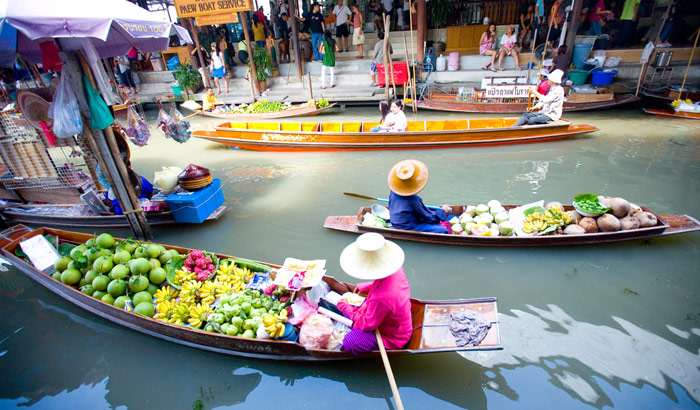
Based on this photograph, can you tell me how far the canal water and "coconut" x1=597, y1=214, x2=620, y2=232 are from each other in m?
0.33

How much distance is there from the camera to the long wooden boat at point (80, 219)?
6195 mm

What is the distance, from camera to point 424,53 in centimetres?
1393

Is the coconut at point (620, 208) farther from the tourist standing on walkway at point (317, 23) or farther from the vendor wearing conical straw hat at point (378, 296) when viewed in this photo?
the tourist standing on walkway at point (317, 23)

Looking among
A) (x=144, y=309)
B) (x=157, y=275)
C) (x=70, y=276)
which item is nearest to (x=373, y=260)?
(x=144, y=309)

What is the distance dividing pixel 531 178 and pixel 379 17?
12.8 metres

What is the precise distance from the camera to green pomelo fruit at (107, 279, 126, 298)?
3.93 meters

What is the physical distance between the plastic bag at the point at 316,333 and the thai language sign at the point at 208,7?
13.0 meters

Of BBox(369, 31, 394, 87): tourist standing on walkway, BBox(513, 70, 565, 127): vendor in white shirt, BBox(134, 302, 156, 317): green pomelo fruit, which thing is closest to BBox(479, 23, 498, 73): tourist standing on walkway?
BBox(369, 31, 394, 87): tourist standing on walkway

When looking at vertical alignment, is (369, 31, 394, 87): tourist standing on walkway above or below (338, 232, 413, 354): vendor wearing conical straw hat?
above

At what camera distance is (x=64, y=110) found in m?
4.50

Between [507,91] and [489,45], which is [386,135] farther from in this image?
[489,45]

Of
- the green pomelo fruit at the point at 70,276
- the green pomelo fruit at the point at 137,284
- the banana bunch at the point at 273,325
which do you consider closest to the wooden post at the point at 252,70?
the green pomelo fruit at the point at 70,276

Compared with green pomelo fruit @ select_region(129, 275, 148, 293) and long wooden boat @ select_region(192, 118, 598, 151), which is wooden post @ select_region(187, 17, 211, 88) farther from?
green pomelo fruit @ select_region(129, 275, 148, 293)

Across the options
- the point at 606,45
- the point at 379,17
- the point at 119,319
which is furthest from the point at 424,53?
the point at 119,319
